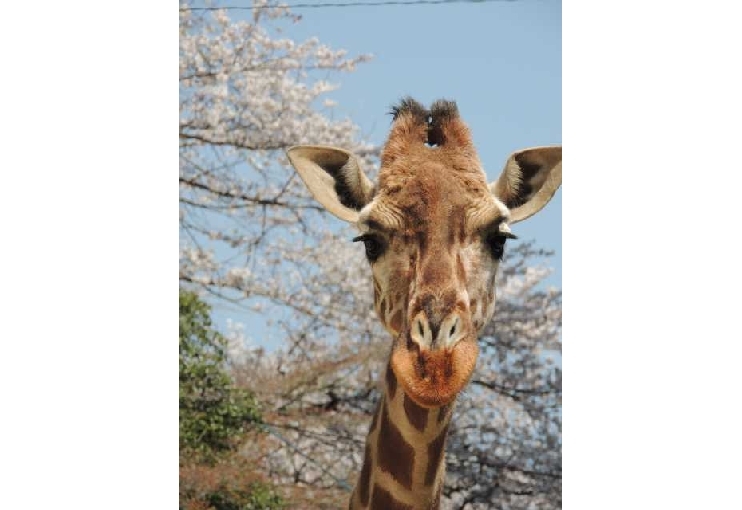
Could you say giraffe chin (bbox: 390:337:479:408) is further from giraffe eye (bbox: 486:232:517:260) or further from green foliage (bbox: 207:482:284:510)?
green foliage (bbox: 207:482:284:510)

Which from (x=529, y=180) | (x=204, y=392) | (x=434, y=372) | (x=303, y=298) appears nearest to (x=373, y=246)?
(x=434, y=372)

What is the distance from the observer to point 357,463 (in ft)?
16.3

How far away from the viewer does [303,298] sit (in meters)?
5.11

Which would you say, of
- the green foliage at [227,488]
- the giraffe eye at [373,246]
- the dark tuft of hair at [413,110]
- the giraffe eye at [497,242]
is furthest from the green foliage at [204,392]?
the giraffe eye at [497,242]

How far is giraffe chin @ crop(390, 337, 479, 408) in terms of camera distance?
2369 millimetres

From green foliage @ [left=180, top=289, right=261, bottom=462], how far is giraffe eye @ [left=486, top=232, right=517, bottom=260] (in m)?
2.30

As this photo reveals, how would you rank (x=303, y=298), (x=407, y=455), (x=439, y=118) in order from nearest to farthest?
(x=407, y=455) → (x=439, y=118) → (x=303, y=298)

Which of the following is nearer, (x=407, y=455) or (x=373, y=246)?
(x=407, y=455)

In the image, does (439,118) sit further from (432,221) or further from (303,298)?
(303,298)

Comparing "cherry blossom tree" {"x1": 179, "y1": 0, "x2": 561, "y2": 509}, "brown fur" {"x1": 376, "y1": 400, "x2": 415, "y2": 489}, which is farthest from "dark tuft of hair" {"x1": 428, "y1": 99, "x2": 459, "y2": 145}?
"cherry blossom tree" {"x1": 179, "y1": 0, "x2": 561, "y2": 509}

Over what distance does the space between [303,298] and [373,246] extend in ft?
8.19

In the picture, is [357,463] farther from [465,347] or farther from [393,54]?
[465,347]

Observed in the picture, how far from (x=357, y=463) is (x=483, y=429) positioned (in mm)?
622
